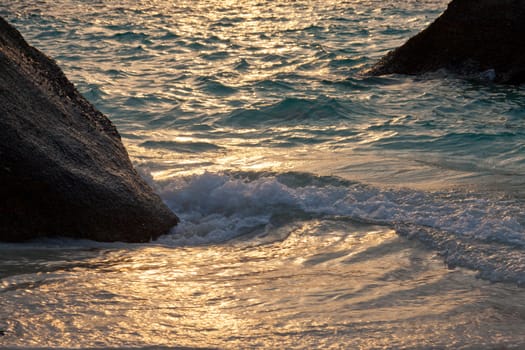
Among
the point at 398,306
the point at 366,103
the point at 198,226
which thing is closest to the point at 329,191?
the point at 198,226

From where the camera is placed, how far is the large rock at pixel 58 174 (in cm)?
423

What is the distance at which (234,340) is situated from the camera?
290 centimetres

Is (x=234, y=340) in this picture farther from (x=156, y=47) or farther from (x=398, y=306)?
(x=156, y=47)

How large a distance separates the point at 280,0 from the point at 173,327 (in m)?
19.1

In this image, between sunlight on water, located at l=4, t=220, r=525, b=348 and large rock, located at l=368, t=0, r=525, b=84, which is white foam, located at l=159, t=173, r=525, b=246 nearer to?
sunlight on water, located at l=4, t=220, r=525, b=348

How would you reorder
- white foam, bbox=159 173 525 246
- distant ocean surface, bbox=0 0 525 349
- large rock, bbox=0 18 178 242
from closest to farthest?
1. distant ocean surface, bbox=0 0 525 349
2. large rock, bbox=0 18 178 242
3. white foam, bbox=159 173 525 246

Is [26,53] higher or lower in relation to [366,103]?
higher

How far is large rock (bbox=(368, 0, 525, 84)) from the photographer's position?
31.8 feet

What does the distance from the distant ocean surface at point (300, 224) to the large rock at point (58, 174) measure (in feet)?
0.42

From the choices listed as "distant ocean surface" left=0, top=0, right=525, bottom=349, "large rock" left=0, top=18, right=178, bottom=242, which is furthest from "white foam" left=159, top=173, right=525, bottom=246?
"large rock" left=0, top=18, right=178, bottom=242

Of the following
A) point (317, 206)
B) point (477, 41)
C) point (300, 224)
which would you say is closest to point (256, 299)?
point (300, 224)

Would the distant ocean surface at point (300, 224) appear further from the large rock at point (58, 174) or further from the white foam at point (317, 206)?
the large rock at point (58, 174)

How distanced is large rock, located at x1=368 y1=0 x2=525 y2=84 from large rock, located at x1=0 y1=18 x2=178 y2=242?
6369mm

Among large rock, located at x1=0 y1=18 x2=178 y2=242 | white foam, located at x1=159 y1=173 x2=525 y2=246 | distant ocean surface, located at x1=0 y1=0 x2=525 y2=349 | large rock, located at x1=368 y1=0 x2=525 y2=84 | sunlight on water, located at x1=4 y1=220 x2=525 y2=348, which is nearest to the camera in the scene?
sunlight on water, located at x1=4 y1=220 x2=525 y2=348
